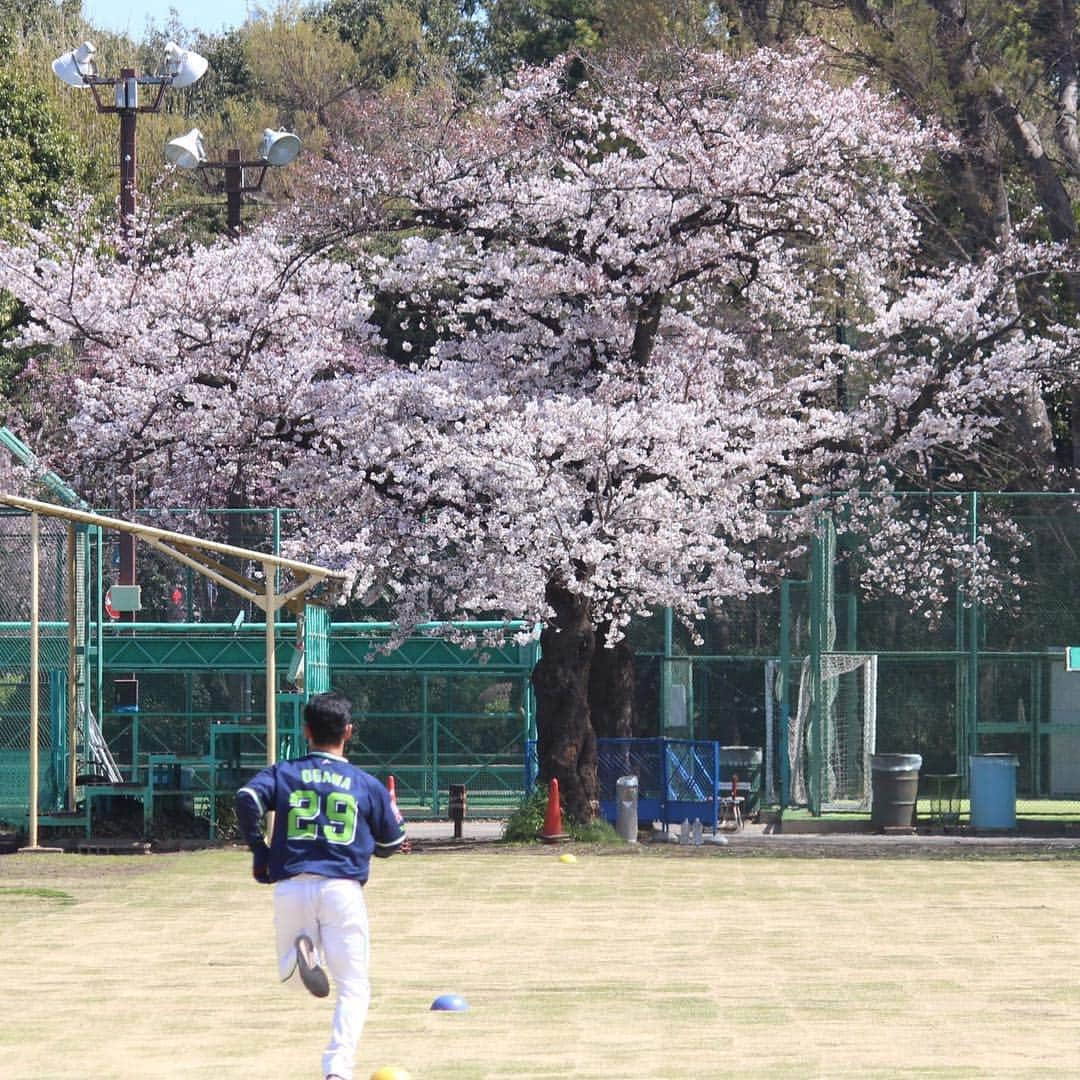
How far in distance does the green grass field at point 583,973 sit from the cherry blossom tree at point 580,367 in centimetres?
462

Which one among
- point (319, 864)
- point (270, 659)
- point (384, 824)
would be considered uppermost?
point (270, 659)

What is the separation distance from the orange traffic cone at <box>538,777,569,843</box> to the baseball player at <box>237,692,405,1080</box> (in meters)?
15.6

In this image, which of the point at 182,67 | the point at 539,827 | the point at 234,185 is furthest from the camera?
the point at 234,185

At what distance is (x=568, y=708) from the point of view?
25.0m

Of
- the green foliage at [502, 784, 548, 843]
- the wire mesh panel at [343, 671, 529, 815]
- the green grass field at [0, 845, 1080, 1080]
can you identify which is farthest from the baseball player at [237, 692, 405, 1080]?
the wire mesh panel at [343, 671, 529, 815]

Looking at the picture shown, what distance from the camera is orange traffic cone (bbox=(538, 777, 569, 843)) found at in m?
24.0

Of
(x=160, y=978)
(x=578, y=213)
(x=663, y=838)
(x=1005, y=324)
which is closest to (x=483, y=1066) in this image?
(x=160, y=978)

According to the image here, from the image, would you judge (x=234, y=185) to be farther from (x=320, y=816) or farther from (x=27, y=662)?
(x=320, y=816)

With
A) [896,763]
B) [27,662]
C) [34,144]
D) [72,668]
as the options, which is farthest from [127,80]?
[34,144]

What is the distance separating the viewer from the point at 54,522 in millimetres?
26078

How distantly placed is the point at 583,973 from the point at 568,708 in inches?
473

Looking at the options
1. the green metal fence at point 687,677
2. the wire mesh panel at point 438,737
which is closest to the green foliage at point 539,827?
the green metal fence at point 687,677

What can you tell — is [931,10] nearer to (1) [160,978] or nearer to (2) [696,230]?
(2) [696,230]

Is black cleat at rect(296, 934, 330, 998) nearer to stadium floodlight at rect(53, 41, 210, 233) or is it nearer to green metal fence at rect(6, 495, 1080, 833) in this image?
green metal fence at rect(6, 495, 1080, 833)
